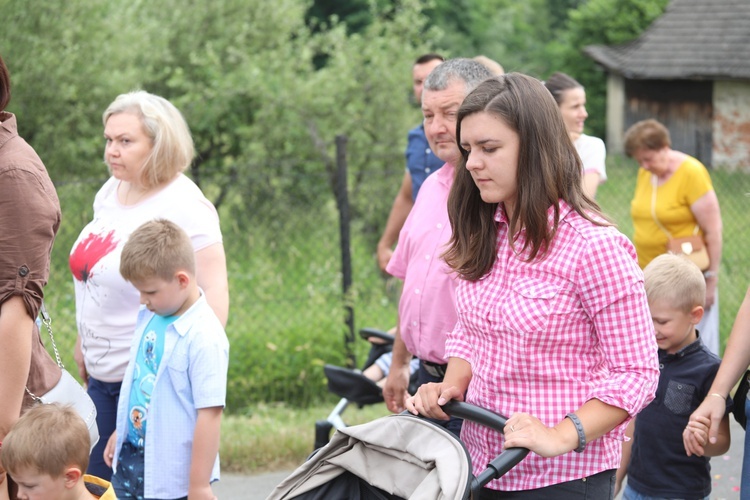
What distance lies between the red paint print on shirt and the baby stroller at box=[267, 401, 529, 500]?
154 centimetres

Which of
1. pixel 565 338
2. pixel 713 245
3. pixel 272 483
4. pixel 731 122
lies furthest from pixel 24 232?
pixel 731 122

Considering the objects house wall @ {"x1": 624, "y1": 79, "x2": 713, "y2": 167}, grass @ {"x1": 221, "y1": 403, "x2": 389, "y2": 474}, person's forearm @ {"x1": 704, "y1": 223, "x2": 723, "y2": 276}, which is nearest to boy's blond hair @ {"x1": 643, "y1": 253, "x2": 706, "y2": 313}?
person's forearm @ {"x1": 704, "y1": 223, "x2": 723, "y2": 276}

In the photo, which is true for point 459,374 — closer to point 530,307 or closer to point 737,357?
point 530,307

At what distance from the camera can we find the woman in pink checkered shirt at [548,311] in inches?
94.8

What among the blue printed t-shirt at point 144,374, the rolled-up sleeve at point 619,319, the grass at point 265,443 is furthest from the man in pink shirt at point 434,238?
the grass at point 265,443

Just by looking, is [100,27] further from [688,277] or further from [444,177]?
[688,277]

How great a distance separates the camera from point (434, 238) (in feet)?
12.0

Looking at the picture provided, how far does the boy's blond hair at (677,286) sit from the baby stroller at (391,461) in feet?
3.84

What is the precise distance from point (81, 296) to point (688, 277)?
7.76 ft

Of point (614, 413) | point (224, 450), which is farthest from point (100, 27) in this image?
point (614, 413)

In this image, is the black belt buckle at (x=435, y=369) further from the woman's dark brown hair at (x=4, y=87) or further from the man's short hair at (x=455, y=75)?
the woman's dark brown hair at (x=4, y=87)

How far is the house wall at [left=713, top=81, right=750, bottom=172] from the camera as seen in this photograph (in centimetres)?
2644

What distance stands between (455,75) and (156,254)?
134 centimetres

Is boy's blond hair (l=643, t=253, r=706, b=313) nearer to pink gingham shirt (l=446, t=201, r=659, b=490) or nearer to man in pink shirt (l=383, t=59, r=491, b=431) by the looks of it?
man in pink shirt (l=383, t=59, r=491, b=431)
